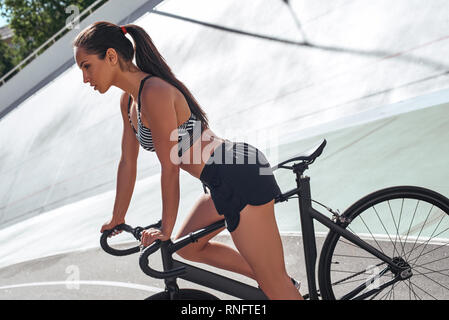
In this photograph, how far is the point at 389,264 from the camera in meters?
2.54

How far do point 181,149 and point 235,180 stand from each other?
31cm

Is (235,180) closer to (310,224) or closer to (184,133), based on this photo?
(184,133)

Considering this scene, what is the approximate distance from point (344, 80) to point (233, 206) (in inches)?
249

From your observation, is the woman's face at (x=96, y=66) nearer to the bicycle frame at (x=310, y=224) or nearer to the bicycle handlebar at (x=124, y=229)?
the bicycle handlebar at (x=124, y=229)

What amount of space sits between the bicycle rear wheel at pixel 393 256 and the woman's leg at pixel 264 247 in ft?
0.88

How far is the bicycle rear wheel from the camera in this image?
2510 millimetres

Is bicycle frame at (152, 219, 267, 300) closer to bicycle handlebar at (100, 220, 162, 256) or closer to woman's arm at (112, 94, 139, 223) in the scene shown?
bicycle handlebar at (100, 220, 162, 256)

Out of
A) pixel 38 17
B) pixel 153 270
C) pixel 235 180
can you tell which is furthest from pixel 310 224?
pixel 38 17

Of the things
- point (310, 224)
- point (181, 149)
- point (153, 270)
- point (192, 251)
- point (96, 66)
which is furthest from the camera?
point (192, 251)

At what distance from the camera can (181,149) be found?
2393 millimetres

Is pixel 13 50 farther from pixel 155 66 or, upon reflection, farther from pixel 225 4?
pixel 155 66

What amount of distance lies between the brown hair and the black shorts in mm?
255

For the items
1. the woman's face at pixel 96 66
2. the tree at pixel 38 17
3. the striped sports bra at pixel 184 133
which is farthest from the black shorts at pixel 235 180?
the tree at pixel 38 17

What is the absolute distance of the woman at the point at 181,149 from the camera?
2.24 meters
